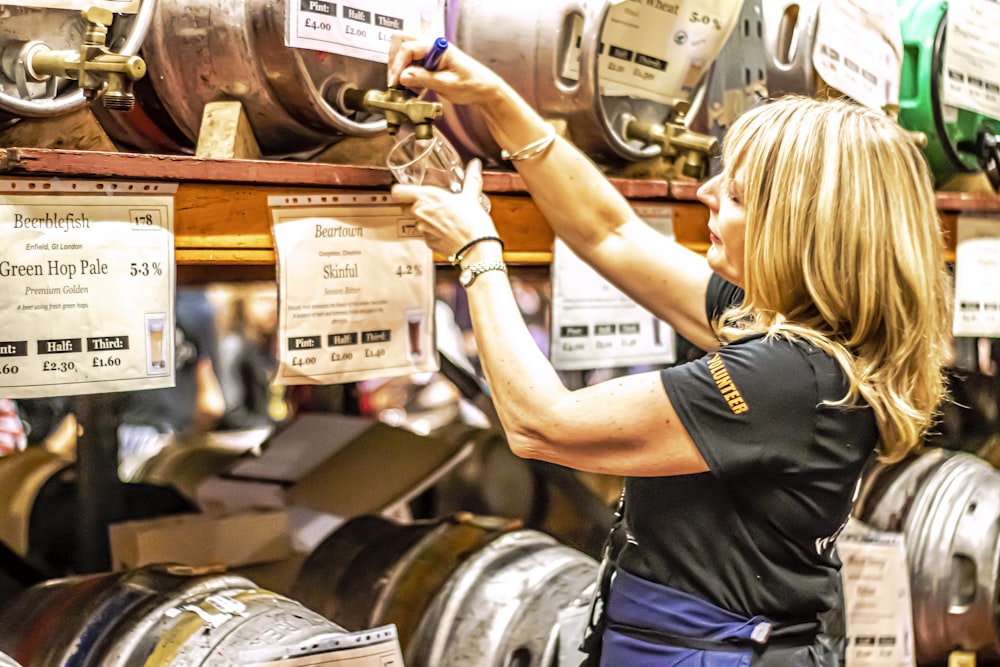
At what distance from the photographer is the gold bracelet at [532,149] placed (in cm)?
140

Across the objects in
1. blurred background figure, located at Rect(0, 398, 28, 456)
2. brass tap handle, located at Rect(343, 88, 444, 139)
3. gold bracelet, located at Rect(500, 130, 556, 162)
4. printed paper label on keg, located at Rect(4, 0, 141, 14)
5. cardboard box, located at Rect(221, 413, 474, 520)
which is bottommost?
cardboard box, located at Rect(221, 413, 474, 520)

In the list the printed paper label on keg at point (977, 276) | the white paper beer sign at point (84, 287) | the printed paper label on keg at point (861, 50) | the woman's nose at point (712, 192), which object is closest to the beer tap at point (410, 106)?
the white paper beer sign at point (84, 287)

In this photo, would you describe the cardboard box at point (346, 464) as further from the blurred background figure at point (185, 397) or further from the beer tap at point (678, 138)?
the beer tap at point (678, 138)

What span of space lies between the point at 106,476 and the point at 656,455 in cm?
89

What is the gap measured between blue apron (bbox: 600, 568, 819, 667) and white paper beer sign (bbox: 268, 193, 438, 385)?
38 cm

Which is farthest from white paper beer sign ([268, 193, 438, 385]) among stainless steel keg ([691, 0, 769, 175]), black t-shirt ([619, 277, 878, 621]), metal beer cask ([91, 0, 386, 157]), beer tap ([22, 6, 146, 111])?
stainless steel keg ([691, 0, 769, 175])

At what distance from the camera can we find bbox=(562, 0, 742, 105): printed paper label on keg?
4.70 feet

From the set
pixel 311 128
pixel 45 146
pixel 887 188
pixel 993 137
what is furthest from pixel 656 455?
pixel 993 137

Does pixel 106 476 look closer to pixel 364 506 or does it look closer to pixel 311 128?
pixel 364 506

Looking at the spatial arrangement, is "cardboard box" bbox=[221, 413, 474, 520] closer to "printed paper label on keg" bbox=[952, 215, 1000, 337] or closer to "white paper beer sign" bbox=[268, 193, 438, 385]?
"white paper beer sign" bbox=[268, 193, 438, 385]

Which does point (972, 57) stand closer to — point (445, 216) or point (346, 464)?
point (445, 216)

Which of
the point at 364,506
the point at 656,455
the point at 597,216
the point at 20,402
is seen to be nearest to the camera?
the point at 656,455

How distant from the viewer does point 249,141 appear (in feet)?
3.96

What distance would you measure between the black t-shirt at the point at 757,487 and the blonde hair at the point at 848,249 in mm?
38
